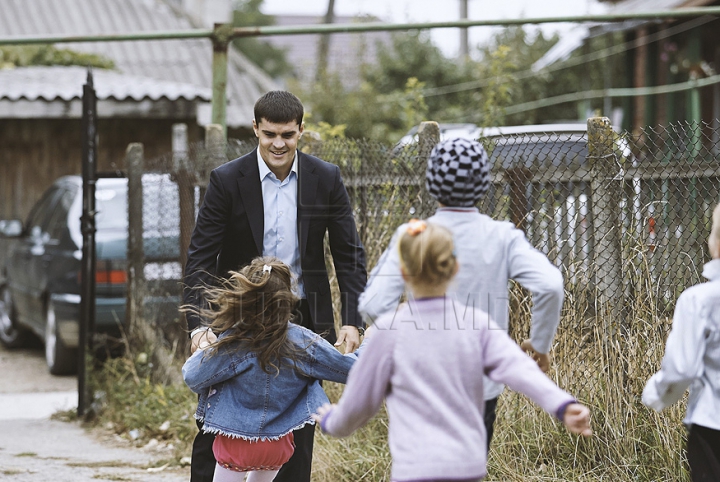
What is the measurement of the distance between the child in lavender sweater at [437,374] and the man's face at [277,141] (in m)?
1.28

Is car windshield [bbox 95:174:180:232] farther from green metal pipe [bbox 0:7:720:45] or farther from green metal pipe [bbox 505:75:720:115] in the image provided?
green metal pipe [bbox 505:75:720:115]

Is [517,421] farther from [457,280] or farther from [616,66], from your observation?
[616,66]

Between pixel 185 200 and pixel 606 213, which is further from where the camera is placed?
pixel 185 200

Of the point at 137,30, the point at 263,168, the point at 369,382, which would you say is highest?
the point at 137,30

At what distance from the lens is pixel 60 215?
8977 mm

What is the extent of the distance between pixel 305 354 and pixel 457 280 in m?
0.92

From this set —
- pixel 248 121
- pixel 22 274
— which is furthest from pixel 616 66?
pixel 22 274

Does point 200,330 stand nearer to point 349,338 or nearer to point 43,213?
point 349,338

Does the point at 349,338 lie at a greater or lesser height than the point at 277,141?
lesser

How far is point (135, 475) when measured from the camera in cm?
572

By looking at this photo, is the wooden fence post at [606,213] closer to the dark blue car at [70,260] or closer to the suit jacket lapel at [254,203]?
the suit jacket lapel at [254,203]

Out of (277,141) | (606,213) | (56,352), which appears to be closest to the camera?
(277,141)

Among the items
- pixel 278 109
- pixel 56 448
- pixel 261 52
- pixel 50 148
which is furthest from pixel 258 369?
pixel 261 52

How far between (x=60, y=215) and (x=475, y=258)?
6.71 m
